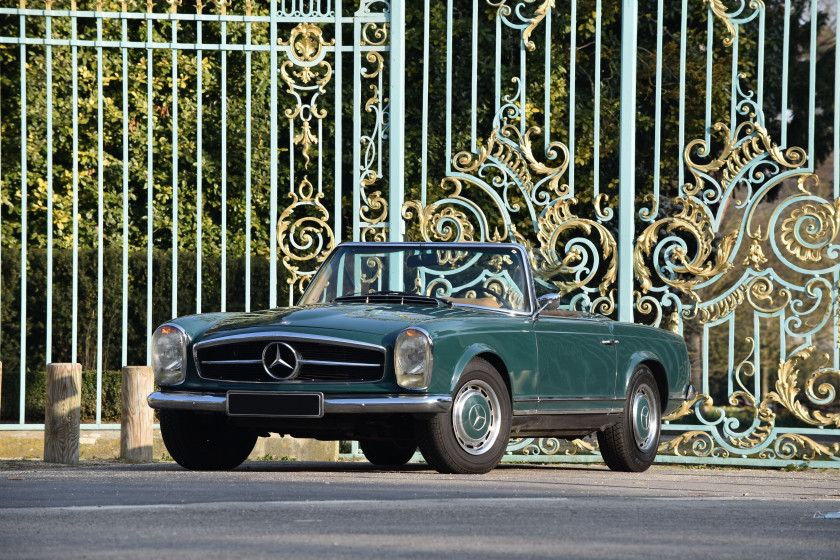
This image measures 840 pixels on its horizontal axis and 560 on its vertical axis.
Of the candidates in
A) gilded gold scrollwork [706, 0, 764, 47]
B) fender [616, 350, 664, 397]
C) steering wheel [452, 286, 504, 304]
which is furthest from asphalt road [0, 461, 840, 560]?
gilded gold scrollwork [706, 0, 764, 47]

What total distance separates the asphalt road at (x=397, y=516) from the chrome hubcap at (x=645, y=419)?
37.1 inches

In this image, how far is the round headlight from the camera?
8844 millimetres

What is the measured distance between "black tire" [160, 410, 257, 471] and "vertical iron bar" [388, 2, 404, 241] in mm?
2969

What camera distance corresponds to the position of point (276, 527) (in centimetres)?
584

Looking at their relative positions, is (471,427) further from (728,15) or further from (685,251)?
(728,15)

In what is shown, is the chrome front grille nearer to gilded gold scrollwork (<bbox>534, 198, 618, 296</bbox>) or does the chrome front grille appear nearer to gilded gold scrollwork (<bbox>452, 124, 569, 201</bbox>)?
gilded gold scrollwork (<bbox>534, 198, 618, 296</bbox>)

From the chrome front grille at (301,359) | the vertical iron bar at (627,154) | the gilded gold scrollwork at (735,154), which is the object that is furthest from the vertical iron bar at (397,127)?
the chrome front grille at (301,359)

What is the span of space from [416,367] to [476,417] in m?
0.54

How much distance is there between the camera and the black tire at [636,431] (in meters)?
10.0

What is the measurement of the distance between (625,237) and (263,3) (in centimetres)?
1130

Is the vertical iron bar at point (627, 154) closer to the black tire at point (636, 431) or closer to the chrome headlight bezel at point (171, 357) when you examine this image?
Result: the black tire at point (636, 431)

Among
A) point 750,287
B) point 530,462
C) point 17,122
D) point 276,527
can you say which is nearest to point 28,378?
point 17,122

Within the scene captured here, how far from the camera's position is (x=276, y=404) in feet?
27.6

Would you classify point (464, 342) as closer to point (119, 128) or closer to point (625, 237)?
point (625, 237)
